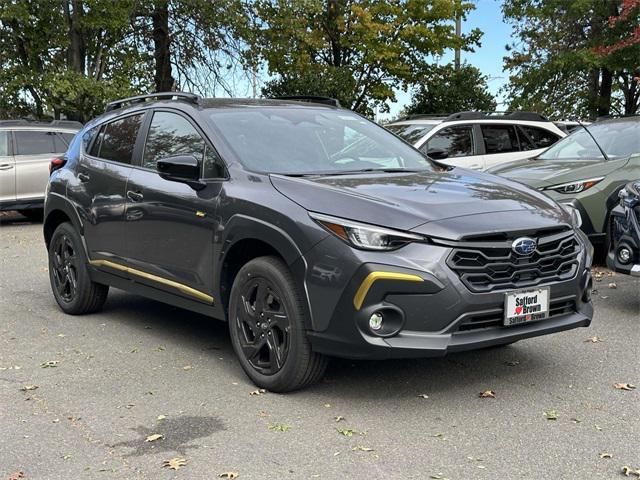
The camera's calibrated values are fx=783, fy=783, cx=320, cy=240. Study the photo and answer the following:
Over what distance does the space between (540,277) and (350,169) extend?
1489 mm

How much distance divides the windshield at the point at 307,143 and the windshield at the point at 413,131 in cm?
554

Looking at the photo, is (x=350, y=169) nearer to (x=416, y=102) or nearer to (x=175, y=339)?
(x=175, y=339)

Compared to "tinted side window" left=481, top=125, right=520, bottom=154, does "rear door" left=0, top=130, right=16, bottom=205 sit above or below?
below

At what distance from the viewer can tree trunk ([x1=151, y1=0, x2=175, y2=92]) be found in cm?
2092

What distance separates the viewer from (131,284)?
602cm

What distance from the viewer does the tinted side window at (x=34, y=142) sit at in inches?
580

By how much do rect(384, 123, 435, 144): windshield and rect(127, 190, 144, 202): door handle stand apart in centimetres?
629

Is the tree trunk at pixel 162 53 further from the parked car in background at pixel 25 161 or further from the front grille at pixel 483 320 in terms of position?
the front grille at pixel 483 320

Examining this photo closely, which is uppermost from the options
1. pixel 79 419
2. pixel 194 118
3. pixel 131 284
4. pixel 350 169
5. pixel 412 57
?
pixel 412 57

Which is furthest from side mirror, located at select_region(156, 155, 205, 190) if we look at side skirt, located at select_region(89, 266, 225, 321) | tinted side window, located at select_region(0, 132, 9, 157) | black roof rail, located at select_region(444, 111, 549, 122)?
tinted side window, located at select_region(0, 132, 9, 157)

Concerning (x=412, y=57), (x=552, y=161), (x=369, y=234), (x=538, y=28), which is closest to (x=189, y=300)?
(x=369, y=234)

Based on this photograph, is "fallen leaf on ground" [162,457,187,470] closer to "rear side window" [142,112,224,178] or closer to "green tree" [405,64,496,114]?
"rear side window" [142,112,224,178]

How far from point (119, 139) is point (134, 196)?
0.84m

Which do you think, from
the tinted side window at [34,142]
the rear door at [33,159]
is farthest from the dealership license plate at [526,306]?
the tinted side window at [34,142]
